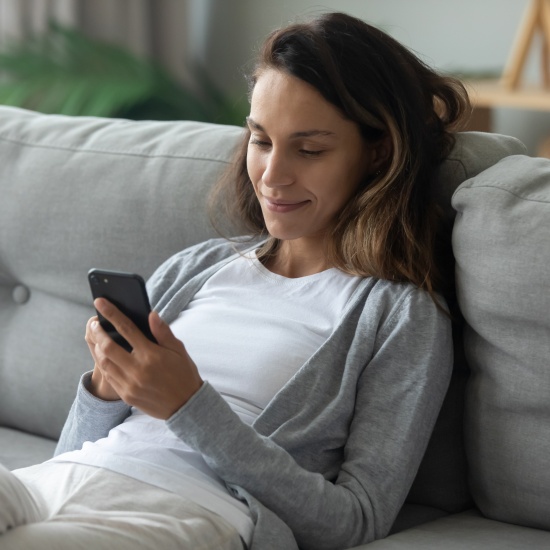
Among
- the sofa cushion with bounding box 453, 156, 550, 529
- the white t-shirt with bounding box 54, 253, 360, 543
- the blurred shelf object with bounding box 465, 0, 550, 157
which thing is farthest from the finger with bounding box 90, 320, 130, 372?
the blurred shelf object with bounding box 465, 0, 550, 157

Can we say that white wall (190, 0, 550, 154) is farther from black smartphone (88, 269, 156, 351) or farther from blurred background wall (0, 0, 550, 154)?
black smartphone (88, 269, 156, 351)

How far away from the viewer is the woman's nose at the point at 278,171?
1.35m

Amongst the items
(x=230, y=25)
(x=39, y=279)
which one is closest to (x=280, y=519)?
(x=39, y=279)

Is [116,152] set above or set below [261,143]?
below

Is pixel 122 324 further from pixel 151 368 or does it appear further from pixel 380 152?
pixel 380 152

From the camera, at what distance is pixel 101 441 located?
1298 mm

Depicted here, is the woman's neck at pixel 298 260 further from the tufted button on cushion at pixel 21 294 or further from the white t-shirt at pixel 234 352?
the tufted button on cushion at pixel 21 294

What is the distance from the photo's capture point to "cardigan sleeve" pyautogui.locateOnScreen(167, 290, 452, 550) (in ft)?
3.75

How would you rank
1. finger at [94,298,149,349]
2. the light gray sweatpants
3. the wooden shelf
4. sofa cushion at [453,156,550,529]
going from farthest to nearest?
the wooden shelf → sofa cushion at [453,156,550,529] → finger at [94,298,149,349] → the light gray sweatpants

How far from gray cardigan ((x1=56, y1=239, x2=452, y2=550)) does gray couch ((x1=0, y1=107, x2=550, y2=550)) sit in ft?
0.22

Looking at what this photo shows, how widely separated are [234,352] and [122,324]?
25cm

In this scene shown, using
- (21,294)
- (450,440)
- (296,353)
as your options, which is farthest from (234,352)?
(21,294)

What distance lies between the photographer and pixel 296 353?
1.32 meters

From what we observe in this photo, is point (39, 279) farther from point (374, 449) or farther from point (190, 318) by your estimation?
point (374, 449)
